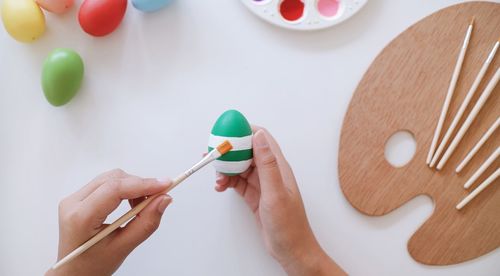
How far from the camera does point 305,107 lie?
0.87 meters

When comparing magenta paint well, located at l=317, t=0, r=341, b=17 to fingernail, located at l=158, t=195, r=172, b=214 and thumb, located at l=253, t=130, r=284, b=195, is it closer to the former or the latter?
thumb, located at l=253, t=130, r=284, b=195

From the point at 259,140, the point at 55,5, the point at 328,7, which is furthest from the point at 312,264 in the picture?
the point at 55,5

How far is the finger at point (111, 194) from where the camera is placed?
2.19ft

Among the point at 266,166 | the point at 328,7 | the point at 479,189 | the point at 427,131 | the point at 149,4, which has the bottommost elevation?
the point at 479,189

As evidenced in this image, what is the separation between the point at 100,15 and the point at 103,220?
371mm

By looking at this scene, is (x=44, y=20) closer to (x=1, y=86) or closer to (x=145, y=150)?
(x=1, y=86)

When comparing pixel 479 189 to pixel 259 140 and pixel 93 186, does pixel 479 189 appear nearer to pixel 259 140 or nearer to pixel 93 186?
pixel 259 140

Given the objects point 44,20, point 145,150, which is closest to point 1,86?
point 44,20

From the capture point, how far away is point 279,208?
2.35 ft

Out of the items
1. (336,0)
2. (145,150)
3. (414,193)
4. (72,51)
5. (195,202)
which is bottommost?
(414,193)

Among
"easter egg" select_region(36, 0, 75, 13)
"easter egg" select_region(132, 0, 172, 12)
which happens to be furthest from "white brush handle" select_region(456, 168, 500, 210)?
"easter egg" select_region(36, 0, 75, 13)

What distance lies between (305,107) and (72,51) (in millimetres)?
446

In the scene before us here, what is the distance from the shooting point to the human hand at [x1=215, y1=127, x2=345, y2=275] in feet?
2.30

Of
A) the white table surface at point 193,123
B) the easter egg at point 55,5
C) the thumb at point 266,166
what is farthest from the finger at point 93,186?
the easter egg at point 55,5
